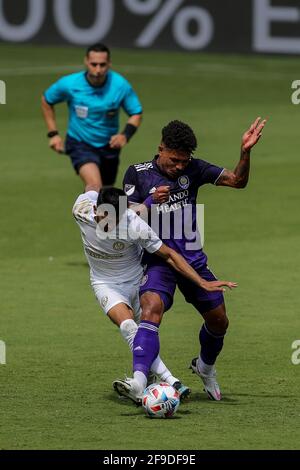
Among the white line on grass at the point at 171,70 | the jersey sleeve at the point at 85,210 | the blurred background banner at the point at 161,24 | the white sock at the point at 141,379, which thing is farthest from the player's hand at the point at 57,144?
the blurred background banner at the point at 161,24

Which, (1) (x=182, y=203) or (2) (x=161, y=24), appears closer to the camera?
(1) (x=182, y=203)

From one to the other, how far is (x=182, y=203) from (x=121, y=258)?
66 cm

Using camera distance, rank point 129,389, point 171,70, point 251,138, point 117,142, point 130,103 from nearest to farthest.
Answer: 1. point 129,389
2. point 251,138
3. point 117,142
4. point 130,103
5. point 171,70

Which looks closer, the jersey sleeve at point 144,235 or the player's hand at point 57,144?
the jersey sleeve at point 144,235

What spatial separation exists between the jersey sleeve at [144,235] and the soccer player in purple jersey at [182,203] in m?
0.24

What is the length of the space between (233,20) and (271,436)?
2288 cm

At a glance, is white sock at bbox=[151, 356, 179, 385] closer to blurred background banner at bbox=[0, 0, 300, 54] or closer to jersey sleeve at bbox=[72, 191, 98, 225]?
jersey sleeve at bbox=[72, 191, 98, 225]

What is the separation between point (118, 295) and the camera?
9.98m

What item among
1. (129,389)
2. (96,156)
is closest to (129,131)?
(96,156)

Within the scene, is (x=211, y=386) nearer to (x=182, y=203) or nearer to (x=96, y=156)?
(x=182, y=203)

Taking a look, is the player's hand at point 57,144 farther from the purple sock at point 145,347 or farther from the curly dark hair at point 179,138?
the purple sock at point 145,347

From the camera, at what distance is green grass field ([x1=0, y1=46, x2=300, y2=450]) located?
353 inches

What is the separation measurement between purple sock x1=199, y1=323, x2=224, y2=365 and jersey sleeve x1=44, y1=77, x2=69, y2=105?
6874 millimetres

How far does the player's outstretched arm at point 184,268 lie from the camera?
9522 millimetres
